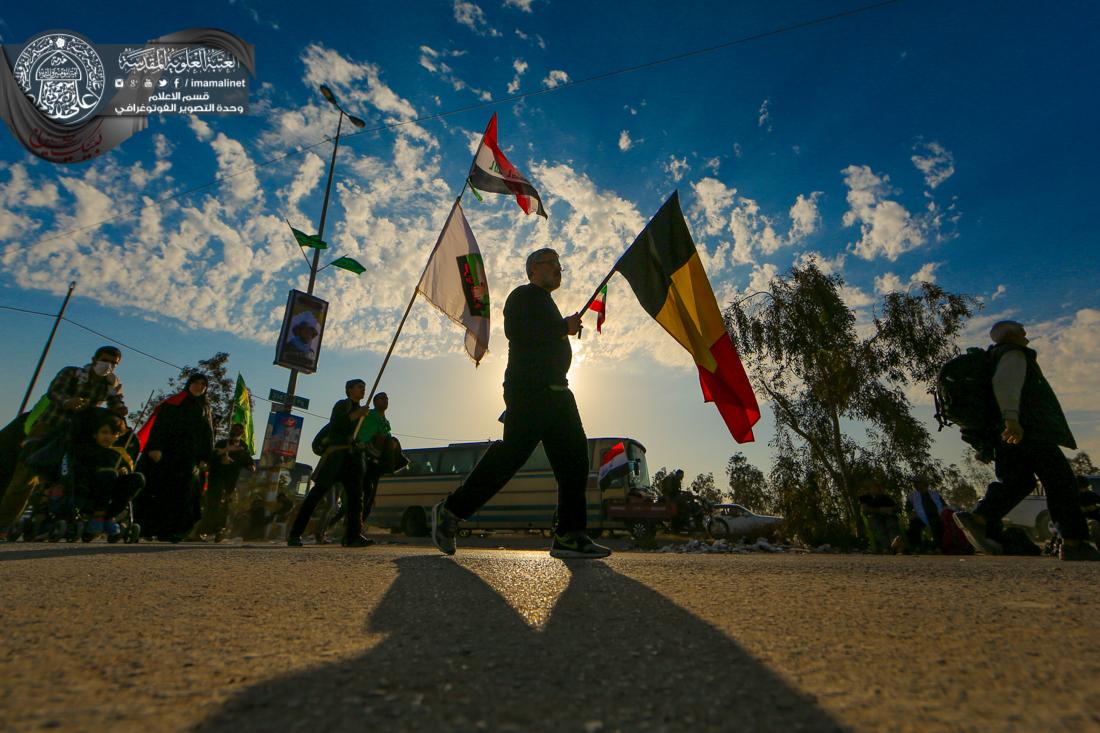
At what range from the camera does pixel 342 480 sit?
5379mm

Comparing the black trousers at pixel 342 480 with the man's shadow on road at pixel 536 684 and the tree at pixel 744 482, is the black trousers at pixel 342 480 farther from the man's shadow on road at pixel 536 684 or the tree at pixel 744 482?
the tree at pixel 744 482

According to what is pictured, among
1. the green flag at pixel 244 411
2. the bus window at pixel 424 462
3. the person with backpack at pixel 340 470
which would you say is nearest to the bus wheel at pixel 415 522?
the bus window at pixel 424 462

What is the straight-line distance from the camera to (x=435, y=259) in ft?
24.7

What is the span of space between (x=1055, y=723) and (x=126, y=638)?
163cm

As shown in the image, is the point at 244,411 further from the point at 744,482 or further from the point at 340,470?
the point at 744,482

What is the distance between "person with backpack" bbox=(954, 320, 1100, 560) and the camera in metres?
3.69

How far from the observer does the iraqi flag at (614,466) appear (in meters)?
14.0

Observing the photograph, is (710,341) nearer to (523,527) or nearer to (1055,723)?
(1055,723)

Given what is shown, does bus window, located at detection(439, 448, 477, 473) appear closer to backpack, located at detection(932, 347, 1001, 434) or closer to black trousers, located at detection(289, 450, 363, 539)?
black trousers, located at detection(289, 450, 363, 539)

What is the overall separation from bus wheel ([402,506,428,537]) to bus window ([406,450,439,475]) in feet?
3.66

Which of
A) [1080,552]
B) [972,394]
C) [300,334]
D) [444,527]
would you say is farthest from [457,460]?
[1080,552]

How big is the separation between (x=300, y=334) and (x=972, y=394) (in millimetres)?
12470

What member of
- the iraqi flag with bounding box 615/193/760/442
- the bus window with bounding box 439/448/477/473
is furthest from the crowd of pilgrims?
the bus window with bounding box 439/448/477/473

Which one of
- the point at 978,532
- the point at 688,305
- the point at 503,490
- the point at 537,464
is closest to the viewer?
the point at 688,305
